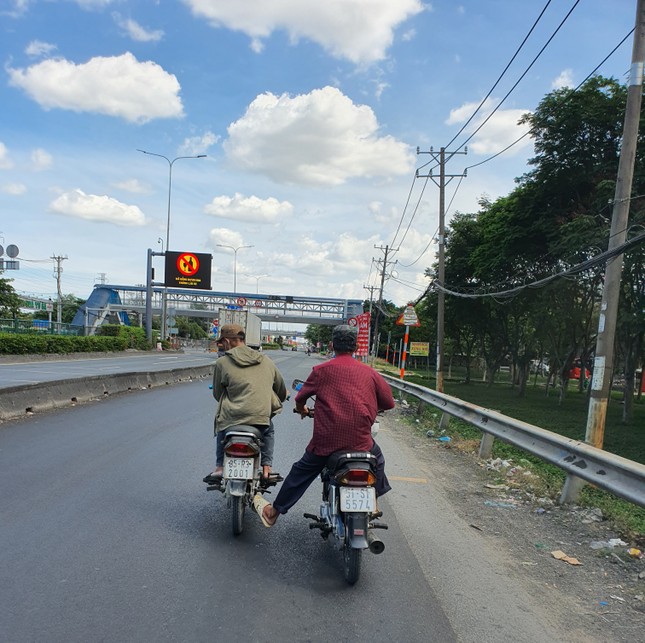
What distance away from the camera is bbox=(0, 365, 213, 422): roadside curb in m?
10.7

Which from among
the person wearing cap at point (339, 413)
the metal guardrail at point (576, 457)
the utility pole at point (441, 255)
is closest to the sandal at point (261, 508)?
the person wearing cap at point (339, 413)

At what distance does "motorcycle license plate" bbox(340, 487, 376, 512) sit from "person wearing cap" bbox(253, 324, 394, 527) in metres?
0.32

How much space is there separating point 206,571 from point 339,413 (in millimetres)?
1453

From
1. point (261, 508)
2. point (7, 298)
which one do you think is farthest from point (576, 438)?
point (7, 298)

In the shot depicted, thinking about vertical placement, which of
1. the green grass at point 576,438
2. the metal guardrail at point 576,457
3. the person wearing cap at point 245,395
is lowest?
the green grass at point 576,438

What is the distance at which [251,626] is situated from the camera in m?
3.35

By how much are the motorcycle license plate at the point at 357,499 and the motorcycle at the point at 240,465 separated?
3.29 ft

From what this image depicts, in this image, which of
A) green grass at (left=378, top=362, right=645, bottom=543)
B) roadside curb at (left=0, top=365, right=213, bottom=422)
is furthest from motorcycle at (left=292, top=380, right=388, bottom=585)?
roadside curb at (left=0, top=365, right=213, bottom=422)

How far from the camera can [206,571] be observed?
13.4ft

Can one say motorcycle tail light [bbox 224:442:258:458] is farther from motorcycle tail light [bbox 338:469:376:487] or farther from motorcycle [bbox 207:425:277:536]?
motorcycle tail light [bbox 338:469:376:487]

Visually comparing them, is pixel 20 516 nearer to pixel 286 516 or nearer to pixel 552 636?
pixel 286 516

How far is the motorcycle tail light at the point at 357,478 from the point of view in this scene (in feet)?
13.4

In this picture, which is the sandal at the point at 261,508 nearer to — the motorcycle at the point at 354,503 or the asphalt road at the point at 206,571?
the asphalt road at the point at 206,571

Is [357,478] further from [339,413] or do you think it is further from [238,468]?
[238,468]
